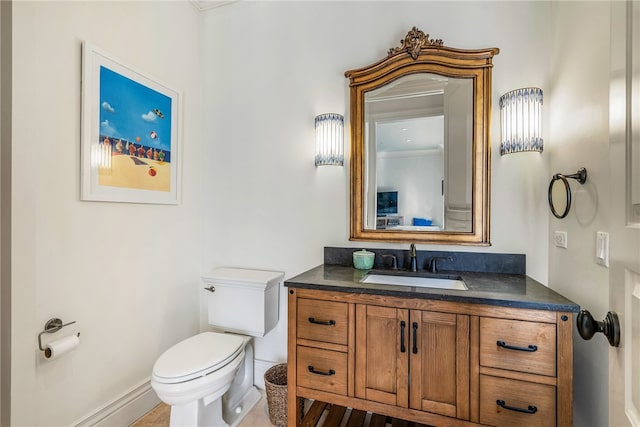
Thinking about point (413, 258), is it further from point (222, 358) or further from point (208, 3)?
point (208, 3)

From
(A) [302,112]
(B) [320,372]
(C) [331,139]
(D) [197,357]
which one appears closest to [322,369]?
(B) [320,372]

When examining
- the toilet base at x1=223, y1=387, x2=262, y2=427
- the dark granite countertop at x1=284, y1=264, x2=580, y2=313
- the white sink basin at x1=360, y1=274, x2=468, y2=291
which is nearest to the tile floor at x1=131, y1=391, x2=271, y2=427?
the toilet base at x1=223, y1=387, x2=262, y2=427

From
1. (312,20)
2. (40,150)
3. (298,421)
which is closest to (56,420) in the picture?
(298,421)

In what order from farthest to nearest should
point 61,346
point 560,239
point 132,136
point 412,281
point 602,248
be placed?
point 132,136 → point 412,281 → point 560,239 → point 61,346 → point 602,248

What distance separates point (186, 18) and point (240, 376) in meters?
2.60

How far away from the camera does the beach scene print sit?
1.63 meters

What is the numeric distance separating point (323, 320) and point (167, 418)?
1265 millimetres

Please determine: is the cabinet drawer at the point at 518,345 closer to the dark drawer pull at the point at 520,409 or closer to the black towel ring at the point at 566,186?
the dark drawer pull at the point at 520,409

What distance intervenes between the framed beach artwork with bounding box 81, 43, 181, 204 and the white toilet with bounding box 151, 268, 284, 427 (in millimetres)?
737

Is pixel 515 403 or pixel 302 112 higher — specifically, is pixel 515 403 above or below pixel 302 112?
below

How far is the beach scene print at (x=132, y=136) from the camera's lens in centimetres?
163

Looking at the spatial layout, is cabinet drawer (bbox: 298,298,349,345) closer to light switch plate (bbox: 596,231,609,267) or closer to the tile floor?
the tile floor

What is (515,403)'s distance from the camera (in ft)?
3.76

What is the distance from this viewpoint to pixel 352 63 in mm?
1943
